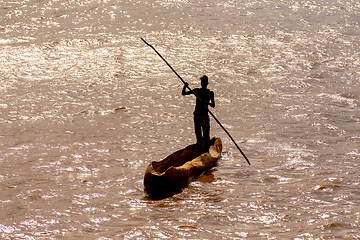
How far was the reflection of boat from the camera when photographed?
7.97m

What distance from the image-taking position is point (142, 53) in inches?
704

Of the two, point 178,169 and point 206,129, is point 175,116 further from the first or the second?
point 178,169

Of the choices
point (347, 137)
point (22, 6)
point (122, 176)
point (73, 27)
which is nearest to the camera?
point (122, 176)

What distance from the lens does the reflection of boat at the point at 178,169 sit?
314 inches

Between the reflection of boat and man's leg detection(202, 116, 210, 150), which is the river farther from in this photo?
man's leg detection(202, 116, 210, 150)

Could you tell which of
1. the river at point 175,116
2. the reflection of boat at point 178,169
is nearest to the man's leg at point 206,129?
the reflection of boat at point 178,169

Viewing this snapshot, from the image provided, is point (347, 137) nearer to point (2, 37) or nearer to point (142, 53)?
point (142, 53)

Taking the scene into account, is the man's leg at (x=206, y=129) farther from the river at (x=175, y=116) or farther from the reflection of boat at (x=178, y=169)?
the river at (x=175, y=116)

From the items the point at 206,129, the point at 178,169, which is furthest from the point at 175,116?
the point at 178,169

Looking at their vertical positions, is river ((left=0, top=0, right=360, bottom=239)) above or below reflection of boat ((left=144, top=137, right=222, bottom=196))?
below

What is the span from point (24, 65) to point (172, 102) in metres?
5.61

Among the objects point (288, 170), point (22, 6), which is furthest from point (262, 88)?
point (22, 6)

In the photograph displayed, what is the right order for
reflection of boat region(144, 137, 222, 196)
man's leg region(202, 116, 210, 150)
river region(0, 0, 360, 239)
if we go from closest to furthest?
river region(0, 0, 360, 239) < reflection of boat region(144, 137, 222, 196) < man's leg region(202, 116, 210, 150)

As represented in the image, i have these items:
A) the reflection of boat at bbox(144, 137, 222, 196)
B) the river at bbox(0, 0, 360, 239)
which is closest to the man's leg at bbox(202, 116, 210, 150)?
the reflection of boat at bbox(144, 137, 222, 196)
